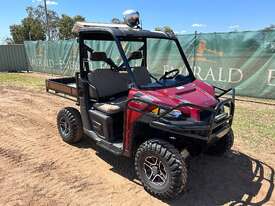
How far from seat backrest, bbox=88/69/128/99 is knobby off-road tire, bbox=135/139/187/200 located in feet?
4.40

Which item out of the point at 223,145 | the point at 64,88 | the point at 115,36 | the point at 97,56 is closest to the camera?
the point at 115,36

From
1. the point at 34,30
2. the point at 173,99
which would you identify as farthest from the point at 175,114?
the point at 34,30

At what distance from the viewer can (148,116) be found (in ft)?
12.5

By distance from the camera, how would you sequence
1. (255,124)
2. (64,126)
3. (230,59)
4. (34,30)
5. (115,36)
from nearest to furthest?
1. (115,36)
2. (64,126)
3. (255,124)
4. (230,59)
5. (34,30)

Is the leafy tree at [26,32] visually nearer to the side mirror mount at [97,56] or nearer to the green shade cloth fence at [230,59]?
the green shade cloth fence at [230,59]

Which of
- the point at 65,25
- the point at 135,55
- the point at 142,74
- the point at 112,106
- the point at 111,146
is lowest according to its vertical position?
the point at 111,146

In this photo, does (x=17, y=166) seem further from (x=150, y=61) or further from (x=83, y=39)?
(x=150, y=61)

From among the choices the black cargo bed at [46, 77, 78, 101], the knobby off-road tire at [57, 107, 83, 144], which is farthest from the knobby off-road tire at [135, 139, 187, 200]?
the black cargo bed at [46, 77, 78, 101]

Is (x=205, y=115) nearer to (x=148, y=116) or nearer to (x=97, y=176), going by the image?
(x=148, y=116)

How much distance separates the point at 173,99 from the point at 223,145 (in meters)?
1.49

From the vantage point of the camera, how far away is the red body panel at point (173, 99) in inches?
149

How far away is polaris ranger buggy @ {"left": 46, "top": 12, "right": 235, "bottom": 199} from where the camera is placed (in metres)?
3.61

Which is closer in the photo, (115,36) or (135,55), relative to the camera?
(115,36)

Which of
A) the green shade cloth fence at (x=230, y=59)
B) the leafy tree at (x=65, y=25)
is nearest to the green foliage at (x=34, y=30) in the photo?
the leafy tree at (x=65, y=25)
